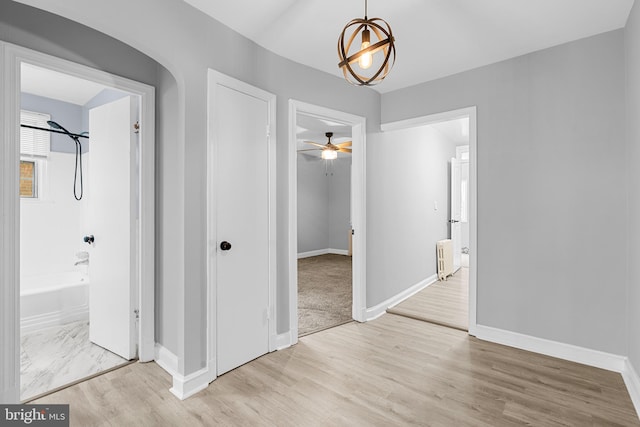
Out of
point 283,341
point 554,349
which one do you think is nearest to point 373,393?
point 283,341

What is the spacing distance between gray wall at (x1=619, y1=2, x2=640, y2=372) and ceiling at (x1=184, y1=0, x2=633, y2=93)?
0.23 meters

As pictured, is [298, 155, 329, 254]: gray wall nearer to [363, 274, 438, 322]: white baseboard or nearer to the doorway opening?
the doorway opening

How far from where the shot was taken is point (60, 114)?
3.85 meters

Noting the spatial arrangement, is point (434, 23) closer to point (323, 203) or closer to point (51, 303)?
point (51, 303)

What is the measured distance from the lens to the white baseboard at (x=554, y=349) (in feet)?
7.78

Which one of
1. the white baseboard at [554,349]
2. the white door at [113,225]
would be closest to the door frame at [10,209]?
the white door at [113,225]

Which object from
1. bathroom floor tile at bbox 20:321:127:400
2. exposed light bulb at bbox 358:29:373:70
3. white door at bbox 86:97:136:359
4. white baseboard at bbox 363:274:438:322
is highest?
exposed light bulb at bbox 358:29:373:70

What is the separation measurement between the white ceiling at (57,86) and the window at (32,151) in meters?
0.29

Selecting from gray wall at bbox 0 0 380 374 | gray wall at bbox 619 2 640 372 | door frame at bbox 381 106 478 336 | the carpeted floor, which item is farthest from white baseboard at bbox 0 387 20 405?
gray wall at bbox 619 2 640 372

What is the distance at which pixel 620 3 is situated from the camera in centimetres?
206

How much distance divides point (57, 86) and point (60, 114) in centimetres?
58

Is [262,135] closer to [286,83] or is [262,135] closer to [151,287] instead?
[286,83]

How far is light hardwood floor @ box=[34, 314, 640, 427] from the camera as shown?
183 centimetres

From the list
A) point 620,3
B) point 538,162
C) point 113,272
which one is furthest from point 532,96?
point 113,272
